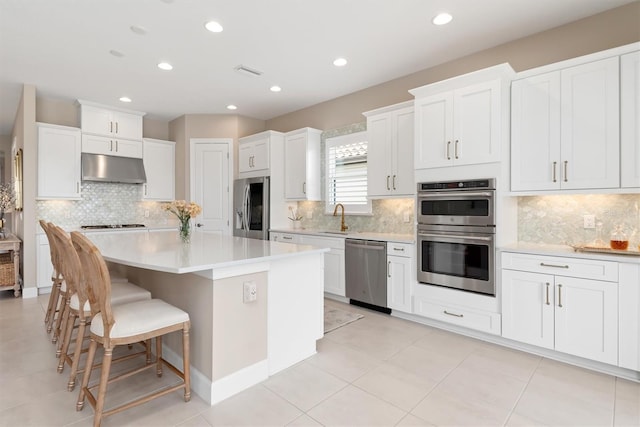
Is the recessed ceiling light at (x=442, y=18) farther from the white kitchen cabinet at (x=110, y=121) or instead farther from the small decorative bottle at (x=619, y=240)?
the white kitchen cabinet at (x=110, y=121)

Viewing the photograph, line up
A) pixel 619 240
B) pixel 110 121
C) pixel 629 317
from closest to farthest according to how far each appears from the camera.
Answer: pixel 629 317 → pixel 619 240 → pixel 110 121

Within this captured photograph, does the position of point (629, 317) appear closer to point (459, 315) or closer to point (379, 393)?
point (459, 315)

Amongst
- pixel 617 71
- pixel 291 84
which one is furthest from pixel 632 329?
pixel 291 84

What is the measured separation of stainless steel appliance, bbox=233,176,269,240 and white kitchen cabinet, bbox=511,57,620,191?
3.52 m

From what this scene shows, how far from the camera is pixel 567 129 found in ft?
8.84

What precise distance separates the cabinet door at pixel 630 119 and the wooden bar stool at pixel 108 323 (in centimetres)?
329

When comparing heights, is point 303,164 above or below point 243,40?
below

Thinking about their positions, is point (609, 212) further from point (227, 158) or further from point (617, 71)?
point (227, 158)

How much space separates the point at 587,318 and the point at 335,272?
2535 millimetres

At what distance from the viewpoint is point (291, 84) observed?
4465 millimetres

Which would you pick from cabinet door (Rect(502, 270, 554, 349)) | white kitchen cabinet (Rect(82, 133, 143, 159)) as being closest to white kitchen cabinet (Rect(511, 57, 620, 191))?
cabinet door (Rect(502, 270, 554, 349))

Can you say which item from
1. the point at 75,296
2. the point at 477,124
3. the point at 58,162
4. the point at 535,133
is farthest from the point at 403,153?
the point at 58,162

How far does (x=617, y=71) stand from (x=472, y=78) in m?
1.02

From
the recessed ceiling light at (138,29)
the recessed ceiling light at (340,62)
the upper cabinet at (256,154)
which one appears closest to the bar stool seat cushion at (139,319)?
the recessed ceiling light at (138,29)
